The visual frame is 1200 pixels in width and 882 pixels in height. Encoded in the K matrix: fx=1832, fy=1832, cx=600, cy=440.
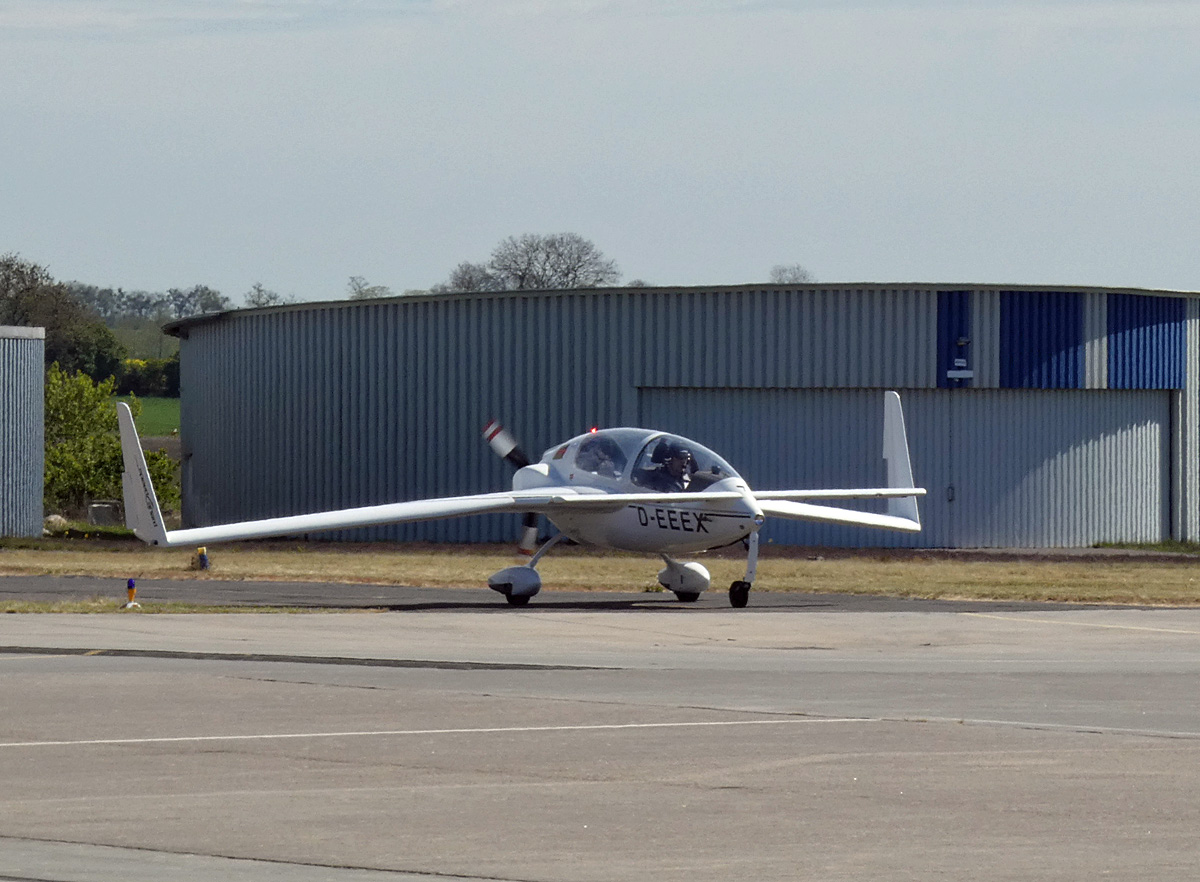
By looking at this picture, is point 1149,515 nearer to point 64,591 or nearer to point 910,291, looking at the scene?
point 910,291

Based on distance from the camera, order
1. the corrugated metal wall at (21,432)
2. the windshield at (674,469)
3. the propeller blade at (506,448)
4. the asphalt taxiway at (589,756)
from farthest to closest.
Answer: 1. the corrugated metal wall at (21,432)
2. the propeller blade at (506,448)
3. the windshield at (674,469)
4. the asphalt taxiway at (589,756)

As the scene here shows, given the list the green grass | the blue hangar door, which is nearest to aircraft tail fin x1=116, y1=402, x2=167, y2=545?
the blue hangar door

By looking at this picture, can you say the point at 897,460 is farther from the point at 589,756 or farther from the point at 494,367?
the point at 589,756

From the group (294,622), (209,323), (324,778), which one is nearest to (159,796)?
(324,778)

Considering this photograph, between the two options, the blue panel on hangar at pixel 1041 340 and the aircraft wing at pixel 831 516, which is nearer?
the aircraft wing at pixel 831 516

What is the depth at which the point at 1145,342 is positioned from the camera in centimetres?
4491

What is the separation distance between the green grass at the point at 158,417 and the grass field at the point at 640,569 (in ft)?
227

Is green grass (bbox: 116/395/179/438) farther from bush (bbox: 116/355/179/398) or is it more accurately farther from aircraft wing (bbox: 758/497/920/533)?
aircraft wing (bbox: 758/497/920/533)

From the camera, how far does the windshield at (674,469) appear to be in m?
25.0

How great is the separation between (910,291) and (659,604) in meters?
19.2

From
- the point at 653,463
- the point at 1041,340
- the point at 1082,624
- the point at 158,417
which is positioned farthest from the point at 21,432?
the point at 158,417

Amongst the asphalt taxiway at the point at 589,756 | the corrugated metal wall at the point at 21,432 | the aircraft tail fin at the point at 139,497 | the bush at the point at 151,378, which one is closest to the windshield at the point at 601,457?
the asphalt taxiway at the point at 589,756

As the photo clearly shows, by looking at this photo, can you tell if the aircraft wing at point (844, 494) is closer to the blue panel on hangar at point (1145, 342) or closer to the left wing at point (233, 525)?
the left wing at point (233, 525)

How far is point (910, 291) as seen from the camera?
42.9 m
